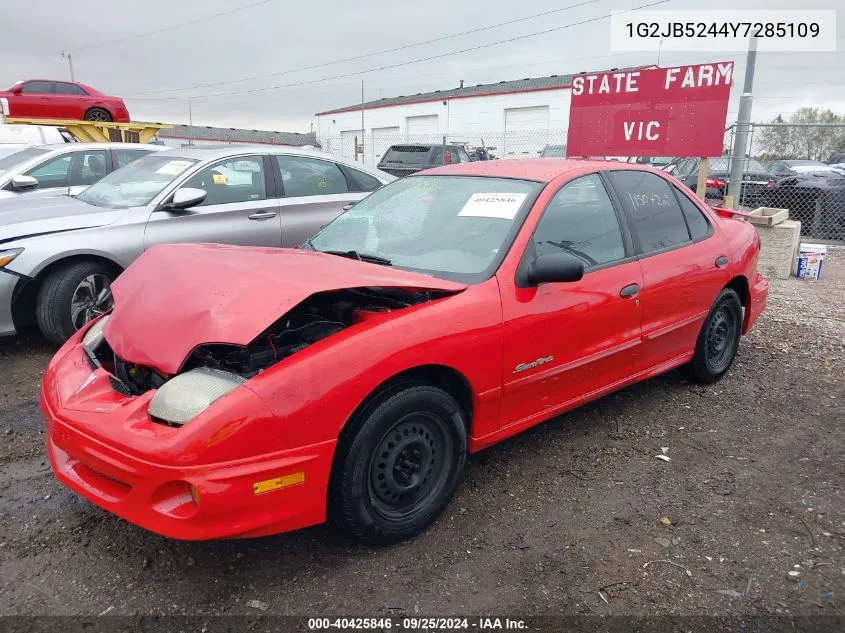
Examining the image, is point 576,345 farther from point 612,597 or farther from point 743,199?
point 743,199

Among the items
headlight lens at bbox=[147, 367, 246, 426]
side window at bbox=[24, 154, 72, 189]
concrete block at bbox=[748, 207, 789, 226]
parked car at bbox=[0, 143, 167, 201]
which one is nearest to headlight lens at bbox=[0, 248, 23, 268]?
parked car at bbox=[0, 143, 167, 201]

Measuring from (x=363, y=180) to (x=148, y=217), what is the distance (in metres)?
2.19

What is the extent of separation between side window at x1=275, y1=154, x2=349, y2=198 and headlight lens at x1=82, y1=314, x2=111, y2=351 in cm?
295

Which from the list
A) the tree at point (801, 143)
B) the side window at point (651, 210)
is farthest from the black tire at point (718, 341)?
the tree at point (801, 143)

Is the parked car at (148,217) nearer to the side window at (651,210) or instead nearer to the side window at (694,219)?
the side window at (651,210)

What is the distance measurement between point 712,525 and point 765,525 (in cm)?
24

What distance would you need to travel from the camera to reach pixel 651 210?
12.8 ft

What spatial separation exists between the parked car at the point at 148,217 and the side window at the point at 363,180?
0.01 meters

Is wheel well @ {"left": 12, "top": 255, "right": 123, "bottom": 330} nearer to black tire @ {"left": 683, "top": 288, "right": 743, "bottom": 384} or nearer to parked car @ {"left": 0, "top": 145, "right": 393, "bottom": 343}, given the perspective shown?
parked car @ {"left": 0, "top": 145, "right": 393, "bottom": 343}

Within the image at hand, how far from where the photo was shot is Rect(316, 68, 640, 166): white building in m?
31.7

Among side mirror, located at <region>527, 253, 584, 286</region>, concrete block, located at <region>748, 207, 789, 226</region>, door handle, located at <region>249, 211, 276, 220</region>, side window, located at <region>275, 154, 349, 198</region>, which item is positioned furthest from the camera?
concrete block, located at <region>748, 207, 789, 226</region>

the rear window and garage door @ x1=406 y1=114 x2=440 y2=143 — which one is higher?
garage door @ x1=406 y1=114 x2=440 y2=143

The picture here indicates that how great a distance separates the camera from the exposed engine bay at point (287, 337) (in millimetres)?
2566

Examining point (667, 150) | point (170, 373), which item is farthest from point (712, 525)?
point (667, 150)
